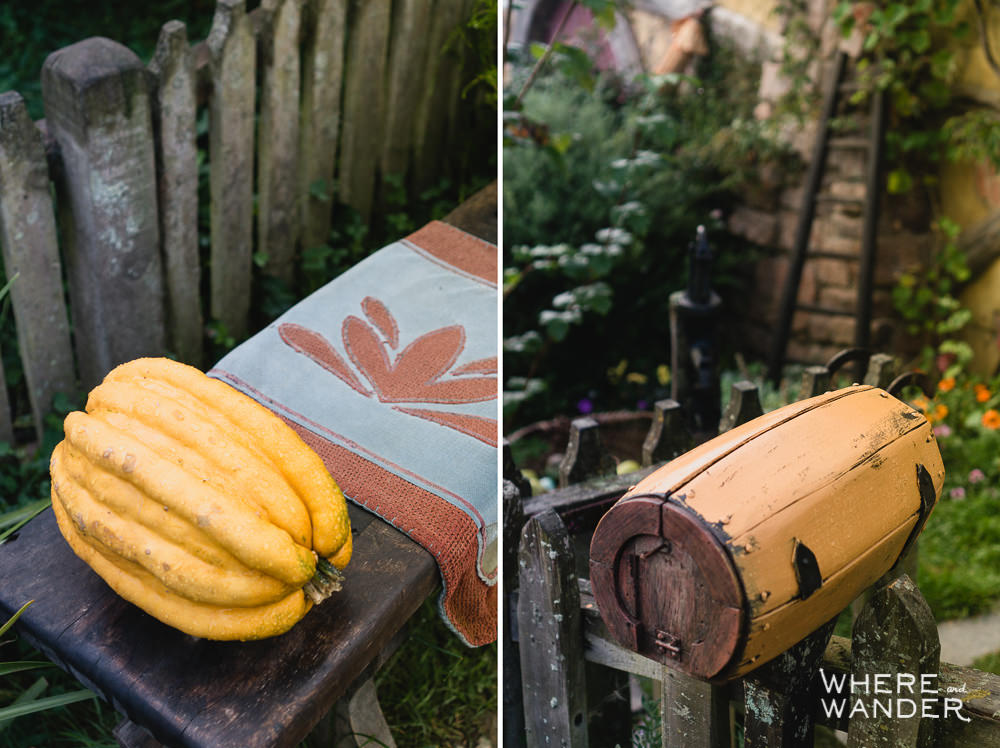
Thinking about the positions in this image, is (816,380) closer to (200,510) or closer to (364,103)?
(200,510)

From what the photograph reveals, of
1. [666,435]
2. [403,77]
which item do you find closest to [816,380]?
[666,435]

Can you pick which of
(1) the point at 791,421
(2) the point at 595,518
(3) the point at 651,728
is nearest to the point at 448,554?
(2) the point at 595,518

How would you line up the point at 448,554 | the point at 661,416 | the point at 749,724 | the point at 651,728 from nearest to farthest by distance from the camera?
the point at 749,724 < the point at 448,554 < the point at 651,728 < the point at 661,416

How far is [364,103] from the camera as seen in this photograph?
2928mm

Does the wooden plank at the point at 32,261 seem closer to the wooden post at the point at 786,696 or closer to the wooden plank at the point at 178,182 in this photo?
the wooden plank at the point at 178,182

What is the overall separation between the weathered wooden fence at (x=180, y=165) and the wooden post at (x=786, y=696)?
1.76 metres

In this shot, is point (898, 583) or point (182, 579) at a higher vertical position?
point (898, 583)

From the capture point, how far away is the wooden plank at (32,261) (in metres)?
2.01

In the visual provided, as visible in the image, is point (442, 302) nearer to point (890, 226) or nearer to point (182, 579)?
point (182, 579)

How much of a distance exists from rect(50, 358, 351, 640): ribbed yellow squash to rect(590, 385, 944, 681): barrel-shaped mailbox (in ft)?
1.39

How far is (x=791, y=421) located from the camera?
1186 mm

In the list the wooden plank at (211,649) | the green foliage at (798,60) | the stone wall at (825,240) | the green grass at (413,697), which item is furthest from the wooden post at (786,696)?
the green foliage at (798,60)

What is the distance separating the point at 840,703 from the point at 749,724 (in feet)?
0.47

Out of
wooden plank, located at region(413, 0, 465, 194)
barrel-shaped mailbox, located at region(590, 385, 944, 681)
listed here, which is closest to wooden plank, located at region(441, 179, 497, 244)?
wooden plank, located at region(413, 0, 465, 194)
